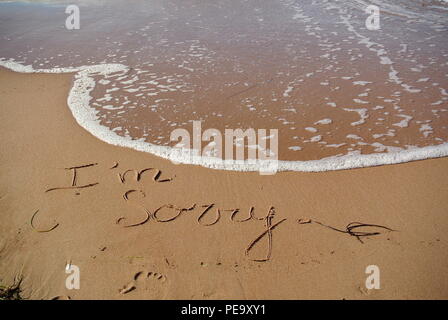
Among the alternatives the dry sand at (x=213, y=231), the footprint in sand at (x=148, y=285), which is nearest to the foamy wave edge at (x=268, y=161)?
the dry sand at (x=213, y=231)

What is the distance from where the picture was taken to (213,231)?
9.66 feet

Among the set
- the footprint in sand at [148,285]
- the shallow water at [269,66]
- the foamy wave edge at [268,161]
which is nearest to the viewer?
the footprint in sand at [148,285]

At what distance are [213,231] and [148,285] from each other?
2.38 feet

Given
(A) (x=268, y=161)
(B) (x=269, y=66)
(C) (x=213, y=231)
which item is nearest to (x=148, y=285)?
(C) (x=213, y=231)

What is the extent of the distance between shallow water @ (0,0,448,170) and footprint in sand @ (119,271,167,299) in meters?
1.88

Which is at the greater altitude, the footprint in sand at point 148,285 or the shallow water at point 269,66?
the shallow water at point 269,66

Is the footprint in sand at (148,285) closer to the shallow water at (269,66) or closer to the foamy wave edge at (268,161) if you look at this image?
the foamy wave edge at (268,161)

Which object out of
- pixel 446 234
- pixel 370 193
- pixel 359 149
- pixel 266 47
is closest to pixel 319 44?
pixel 266 47

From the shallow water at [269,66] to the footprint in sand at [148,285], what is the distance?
1.88m

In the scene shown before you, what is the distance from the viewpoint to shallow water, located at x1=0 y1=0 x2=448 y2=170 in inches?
171

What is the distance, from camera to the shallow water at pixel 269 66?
4352mm

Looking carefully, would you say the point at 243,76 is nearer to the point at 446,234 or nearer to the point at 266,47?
the point at 266,47

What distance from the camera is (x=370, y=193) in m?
3.27
